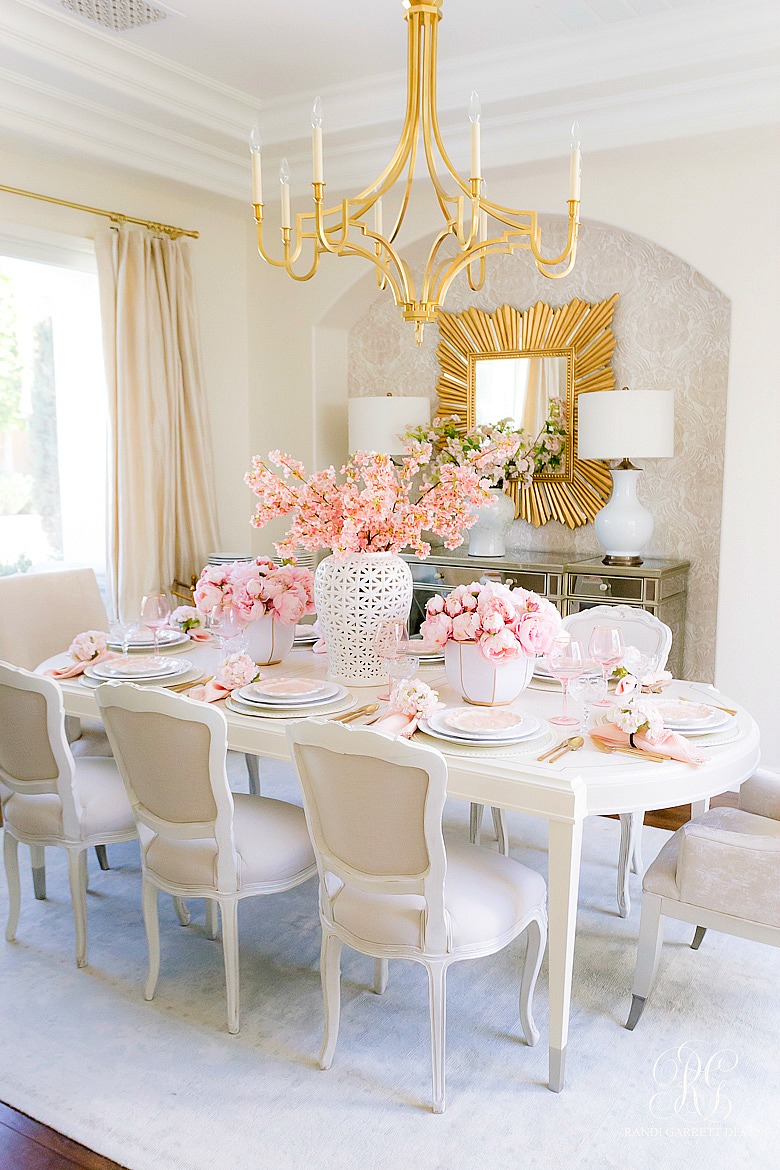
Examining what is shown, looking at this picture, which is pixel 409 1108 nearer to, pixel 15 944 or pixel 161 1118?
pixel 161 1118

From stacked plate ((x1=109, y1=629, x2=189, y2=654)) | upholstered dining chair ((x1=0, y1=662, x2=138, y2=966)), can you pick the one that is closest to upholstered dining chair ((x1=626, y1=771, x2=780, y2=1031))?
upholstered dining chair ((x1=0, y1=662, x2=138, y2=966))

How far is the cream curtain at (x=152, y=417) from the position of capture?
4477 mm

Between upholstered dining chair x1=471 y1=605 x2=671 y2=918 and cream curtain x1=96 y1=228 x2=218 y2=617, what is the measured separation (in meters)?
2.23

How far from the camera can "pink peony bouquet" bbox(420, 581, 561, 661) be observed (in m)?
2.40

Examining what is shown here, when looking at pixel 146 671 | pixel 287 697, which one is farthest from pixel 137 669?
pixel 287 697

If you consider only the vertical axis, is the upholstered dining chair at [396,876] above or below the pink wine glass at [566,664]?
below

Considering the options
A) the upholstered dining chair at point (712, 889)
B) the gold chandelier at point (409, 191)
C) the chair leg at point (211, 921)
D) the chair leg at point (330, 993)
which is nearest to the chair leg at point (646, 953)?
the upholstered dining chair at point (712, 889)

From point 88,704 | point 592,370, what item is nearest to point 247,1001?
point 88,704

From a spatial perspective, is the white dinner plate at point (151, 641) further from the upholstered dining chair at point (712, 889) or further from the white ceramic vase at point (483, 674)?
the upholstered dining chair at point (712, 889)

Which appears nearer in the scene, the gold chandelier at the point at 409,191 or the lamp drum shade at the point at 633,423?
the gold chandelier at the point at 409,191

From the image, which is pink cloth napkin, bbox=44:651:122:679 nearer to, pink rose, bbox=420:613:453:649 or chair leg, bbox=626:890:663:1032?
pink rose, bbox=420:613:453:649

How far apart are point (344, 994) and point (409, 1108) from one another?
479mm

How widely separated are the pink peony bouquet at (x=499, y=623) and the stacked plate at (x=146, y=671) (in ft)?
2.65

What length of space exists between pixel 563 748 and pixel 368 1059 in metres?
0.89
